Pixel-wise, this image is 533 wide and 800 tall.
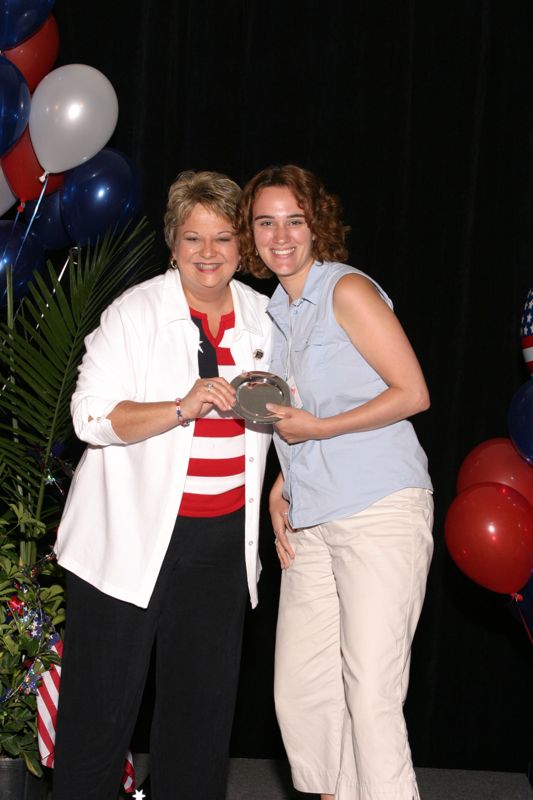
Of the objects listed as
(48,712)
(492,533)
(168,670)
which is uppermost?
(492,533)

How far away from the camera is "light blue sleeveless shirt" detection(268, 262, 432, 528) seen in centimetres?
216

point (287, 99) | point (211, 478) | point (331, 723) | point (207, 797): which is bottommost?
point (207, 797)

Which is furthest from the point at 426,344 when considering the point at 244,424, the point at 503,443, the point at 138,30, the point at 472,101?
the point at 138,30

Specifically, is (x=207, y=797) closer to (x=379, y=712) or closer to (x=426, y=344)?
(x=379, y=712)

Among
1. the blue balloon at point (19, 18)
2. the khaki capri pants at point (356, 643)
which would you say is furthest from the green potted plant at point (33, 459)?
the khaki capri pants at point (356, 643)

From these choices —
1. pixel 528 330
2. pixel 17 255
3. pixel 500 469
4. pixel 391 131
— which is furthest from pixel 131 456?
pixel 391 131

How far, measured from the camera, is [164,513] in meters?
2.26

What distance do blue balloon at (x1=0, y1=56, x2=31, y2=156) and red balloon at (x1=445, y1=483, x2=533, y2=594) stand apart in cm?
157

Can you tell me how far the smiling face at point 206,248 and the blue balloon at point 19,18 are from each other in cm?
87

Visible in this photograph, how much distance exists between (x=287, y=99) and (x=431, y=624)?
1.88 metres

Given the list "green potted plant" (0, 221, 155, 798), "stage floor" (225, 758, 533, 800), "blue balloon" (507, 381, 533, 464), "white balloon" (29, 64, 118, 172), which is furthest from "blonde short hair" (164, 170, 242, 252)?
"stage floor" (225, 758, 533, 800)

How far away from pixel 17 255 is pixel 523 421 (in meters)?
1.48

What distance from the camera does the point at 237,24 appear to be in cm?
326

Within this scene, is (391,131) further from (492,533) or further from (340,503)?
(340,503)
